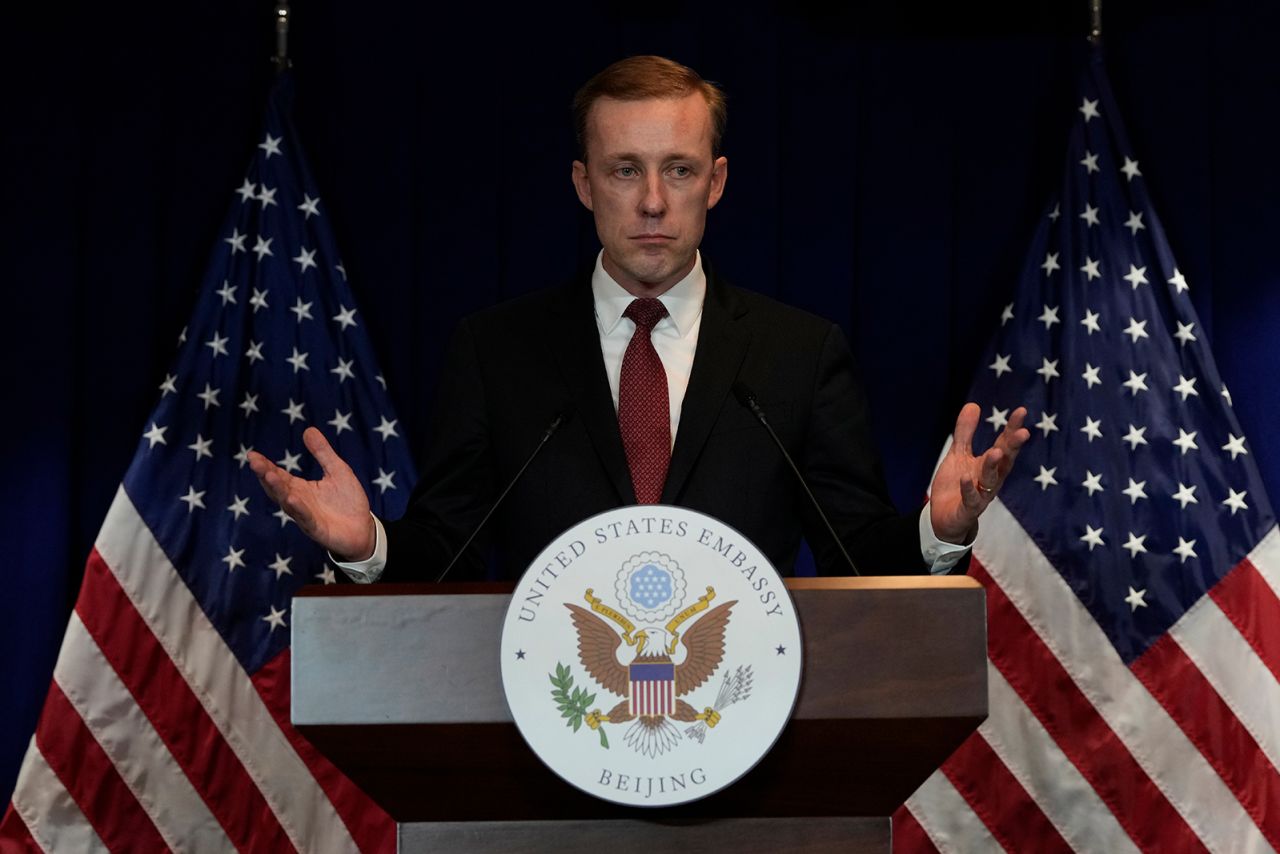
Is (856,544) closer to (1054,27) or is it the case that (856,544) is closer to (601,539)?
(601,539)

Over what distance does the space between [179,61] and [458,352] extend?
1.80 m

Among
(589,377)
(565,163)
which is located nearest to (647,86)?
(589,377)

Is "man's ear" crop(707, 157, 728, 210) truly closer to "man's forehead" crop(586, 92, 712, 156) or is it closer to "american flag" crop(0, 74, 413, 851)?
"man's forehead" crop(586, 92, 712, 156)

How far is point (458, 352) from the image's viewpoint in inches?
91.4

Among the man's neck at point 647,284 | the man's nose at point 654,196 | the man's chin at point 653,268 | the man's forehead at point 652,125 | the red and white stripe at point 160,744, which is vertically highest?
the man's forehead at point 652,125

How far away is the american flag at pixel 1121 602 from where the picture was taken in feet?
11.0

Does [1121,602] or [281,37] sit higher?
[281,37]

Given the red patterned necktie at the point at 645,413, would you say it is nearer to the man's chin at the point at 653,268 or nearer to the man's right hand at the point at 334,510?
the man's chin at the point at 653,268

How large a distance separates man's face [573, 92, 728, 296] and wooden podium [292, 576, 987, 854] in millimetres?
815

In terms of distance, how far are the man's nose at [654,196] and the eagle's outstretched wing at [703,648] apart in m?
0.87

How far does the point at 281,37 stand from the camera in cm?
358

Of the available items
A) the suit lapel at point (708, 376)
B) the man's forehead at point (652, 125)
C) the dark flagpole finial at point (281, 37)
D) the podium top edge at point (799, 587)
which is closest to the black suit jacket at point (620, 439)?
the suit lapel at point (708, 376)

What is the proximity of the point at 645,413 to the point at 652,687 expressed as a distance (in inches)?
29.6

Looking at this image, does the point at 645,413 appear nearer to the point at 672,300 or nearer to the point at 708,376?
the point at 708,376
